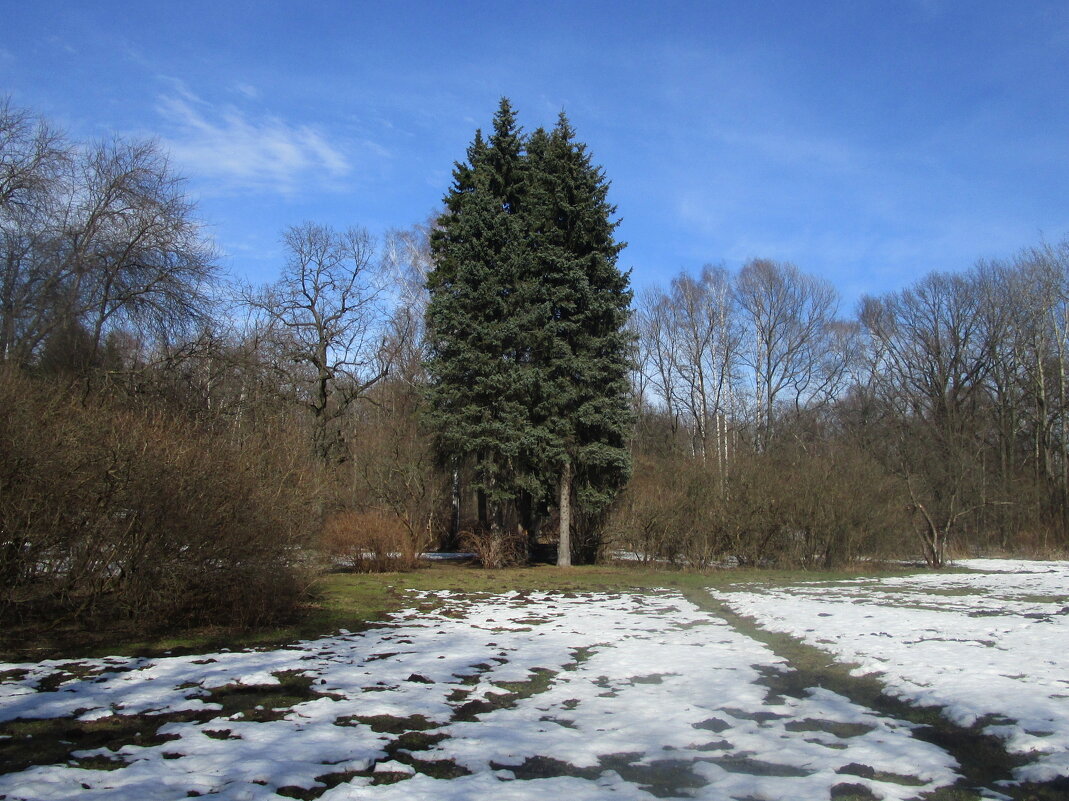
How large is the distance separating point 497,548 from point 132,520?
12533 millimetres

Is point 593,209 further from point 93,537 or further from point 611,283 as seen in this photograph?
point 93,537

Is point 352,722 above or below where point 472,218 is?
below

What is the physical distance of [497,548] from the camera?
806 inches

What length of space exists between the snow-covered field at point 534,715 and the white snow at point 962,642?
43 millimetres

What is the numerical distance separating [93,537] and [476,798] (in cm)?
673

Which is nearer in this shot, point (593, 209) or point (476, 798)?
point (476, 798)

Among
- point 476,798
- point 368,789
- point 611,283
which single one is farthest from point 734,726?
point 611,283

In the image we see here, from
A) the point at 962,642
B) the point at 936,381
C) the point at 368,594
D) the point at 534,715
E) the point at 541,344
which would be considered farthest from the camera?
the point at 936,381

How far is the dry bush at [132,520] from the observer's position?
802 centimetres

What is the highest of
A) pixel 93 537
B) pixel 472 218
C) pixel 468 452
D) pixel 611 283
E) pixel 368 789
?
pixel 472 218

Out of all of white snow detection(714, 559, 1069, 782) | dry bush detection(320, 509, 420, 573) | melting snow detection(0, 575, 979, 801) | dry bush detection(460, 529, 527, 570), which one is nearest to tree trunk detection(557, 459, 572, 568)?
dry bush detection(460, 529, 527, 570)

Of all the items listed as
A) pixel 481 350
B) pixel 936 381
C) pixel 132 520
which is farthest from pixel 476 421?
pixel 936 381

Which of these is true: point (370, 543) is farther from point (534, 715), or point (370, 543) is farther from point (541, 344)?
point (534, 715)

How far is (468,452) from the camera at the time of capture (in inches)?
835
